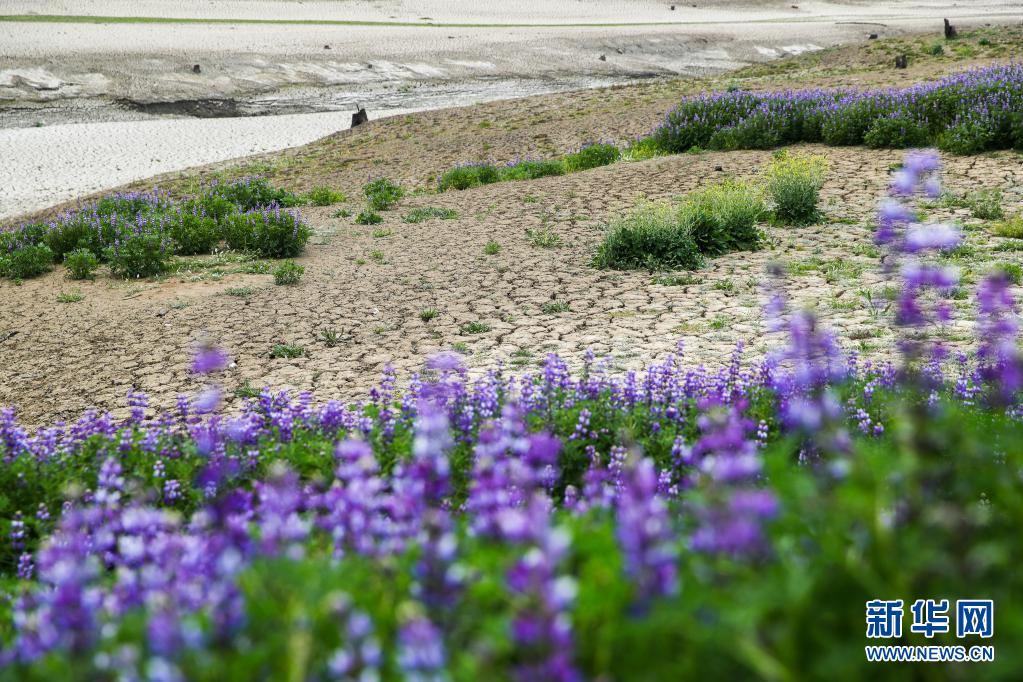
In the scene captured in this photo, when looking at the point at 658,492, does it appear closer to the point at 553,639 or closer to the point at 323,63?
the point at 553,639

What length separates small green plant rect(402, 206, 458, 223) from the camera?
11812 mm

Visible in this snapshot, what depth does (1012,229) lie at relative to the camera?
8.93m

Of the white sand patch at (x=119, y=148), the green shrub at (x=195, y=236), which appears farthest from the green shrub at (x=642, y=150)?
the white sand patch at (x=119, y=148)

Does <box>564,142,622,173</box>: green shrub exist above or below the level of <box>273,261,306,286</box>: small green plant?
above

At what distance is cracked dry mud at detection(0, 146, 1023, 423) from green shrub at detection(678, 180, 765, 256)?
0.73ft

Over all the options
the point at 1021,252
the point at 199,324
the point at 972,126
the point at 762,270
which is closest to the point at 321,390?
the point at 199,324

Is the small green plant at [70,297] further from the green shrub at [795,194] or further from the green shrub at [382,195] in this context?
the green shrub at [795,194]

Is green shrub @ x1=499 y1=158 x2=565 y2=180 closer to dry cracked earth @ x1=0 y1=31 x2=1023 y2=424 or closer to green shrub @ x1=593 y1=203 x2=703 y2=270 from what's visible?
dry cracked earth @ x1=0 y1=31 x2=1023 y2=424

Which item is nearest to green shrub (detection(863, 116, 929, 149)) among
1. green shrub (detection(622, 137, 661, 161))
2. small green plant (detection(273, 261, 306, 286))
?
green shrub (detection(622, 137, 661, 161))

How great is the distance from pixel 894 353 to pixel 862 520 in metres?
4.88

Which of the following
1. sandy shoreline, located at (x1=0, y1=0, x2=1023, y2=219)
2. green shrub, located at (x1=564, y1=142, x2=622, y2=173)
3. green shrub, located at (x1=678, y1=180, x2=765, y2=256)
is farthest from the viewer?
sandy shoreline, located at (x1=0, y1=0, x2=1023, y2=219)

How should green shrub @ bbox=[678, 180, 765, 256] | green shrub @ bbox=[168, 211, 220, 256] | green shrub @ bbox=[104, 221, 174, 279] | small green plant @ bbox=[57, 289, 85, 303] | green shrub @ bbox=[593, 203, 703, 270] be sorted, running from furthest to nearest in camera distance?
green shrub @ bbox=[168, 211, 220, 256], green shrub @ bbox=[104, 221, 174, 279], green shrub @ bbox=[678, 180, 765, 256], small green plant @ bbox=[57, 289, 85, 303], green shrub @ bbox=[593, 203, 703, 270]

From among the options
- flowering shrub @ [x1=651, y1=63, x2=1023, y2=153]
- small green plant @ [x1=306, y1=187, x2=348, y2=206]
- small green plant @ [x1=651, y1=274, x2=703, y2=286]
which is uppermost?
flowering shrub @ [x1=651, y1=63, x2=1023, y2=153]

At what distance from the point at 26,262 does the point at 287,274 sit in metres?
3.59
